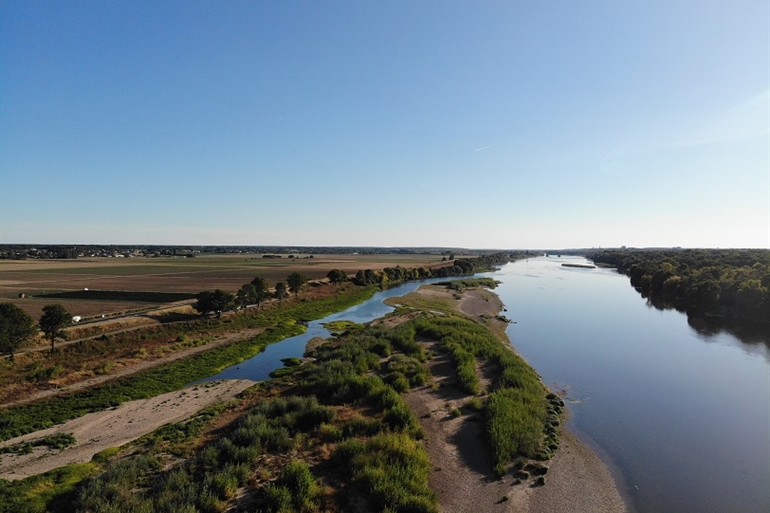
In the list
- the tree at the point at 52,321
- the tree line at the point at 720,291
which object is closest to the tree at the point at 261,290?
the tree at the point at 52,321

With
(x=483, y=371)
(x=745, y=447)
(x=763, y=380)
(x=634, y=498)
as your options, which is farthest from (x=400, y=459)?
(x=763, y=380)

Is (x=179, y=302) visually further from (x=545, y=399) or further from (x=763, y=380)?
(x=763, y=380)

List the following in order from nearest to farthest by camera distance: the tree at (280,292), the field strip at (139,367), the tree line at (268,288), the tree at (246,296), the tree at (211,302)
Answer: the field strip at (139,367)
the tree at (211,302)
the tree line at (268,288)
the tree at (246,296)
the tree at (280,292)

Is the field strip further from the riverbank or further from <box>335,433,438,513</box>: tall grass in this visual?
the riverbank

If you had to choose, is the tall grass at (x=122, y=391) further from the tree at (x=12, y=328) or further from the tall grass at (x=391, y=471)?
the tall grass at (x=391, y=471)

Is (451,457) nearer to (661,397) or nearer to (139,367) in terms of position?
(661,397)
